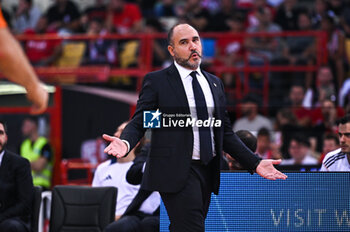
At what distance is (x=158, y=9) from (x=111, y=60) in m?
2.96

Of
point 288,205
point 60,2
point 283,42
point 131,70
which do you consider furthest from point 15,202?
point 60,2

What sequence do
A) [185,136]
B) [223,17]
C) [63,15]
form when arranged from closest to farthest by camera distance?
[185,136]
[223,17]
[63,15]

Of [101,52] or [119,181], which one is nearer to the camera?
[119,181]

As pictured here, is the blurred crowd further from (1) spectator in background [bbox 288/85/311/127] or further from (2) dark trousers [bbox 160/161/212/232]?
(2) dark trousers [bbox 160/161/212/232]

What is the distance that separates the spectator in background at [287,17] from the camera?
1446 centimetres

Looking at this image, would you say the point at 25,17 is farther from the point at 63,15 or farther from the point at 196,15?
the point at 196,15

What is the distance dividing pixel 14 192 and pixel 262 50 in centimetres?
712

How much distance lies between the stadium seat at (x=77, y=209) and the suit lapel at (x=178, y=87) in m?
2.94

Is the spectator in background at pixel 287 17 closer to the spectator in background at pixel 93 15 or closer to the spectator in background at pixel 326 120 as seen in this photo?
the spectator in background at pixel 326 120

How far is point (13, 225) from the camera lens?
7.73m

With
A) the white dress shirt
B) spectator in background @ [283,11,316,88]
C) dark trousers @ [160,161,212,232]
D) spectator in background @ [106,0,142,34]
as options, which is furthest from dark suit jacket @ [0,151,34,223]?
spectator in background @ [106,0,142,34]

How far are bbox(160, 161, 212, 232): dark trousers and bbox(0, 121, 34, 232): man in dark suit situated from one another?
10.3 feet

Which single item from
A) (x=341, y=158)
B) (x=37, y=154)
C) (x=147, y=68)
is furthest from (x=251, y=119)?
(x=341, y=158)

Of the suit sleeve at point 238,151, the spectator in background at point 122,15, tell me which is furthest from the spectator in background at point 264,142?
the spectator in background at point 122,15
